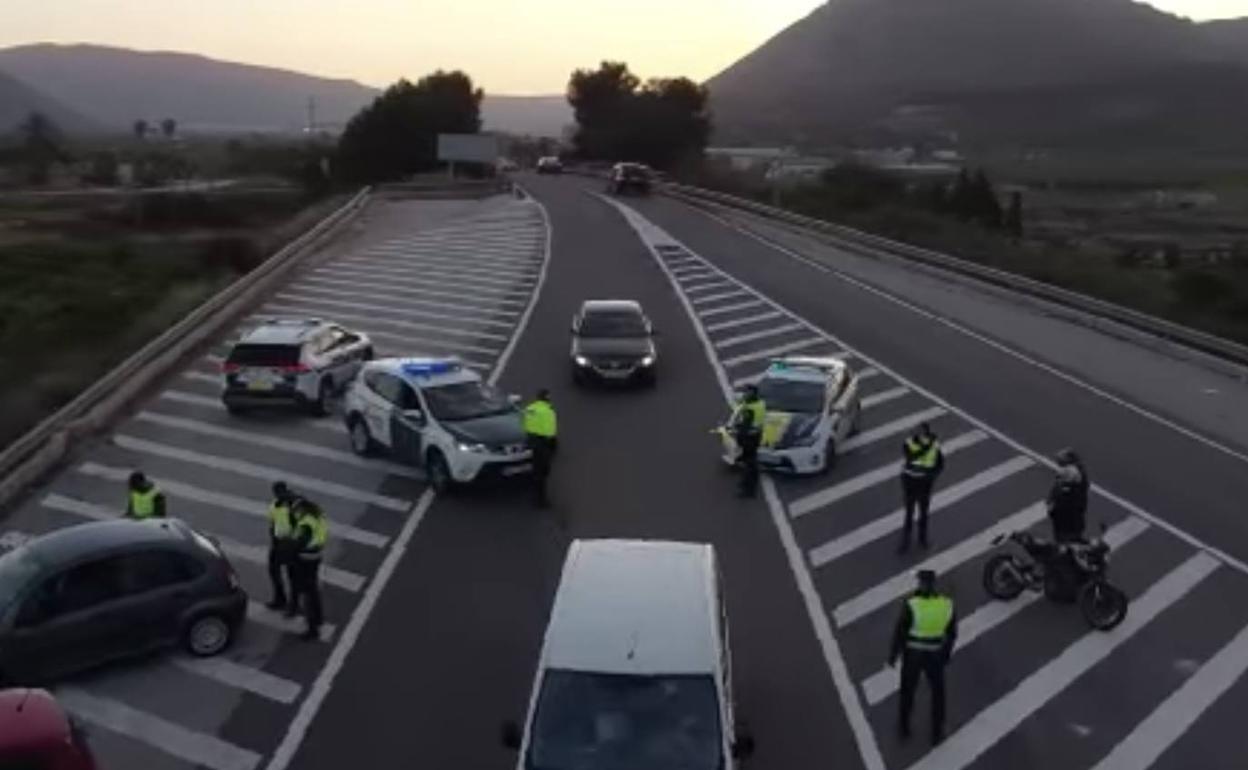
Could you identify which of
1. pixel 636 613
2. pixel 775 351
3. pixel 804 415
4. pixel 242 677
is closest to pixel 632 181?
pixel 775 351

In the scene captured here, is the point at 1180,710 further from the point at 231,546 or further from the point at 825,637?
the point at 231,546

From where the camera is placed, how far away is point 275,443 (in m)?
23.6

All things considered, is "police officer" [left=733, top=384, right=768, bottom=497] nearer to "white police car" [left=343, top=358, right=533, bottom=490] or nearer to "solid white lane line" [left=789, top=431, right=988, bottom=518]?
"solid white lane line" [left=789, top=431, right=988, bottom=518]

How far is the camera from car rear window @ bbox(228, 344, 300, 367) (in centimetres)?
2514

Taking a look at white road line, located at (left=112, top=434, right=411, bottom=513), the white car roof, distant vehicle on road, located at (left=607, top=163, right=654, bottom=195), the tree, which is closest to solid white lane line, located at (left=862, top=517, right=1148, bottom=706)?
the white car roof

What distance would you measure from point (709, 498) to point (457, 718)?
749cm

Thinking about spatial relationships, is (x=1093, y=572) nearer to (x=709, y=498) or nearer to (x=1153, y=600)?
(x=1153, y=600)

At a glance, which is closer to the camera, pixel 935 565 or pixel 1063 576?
pixel 1063 576

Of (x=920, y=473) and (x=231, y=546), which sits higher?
(x=920, y=473)

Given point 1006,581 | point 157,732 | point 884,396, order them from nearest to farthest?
point 157,732 < point 1006,581 < point 884,396

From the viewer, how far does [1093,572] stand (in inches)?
624

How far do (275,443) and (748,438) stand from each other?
7950 millimetres

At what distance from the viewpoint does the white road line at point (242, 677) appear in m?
14.2

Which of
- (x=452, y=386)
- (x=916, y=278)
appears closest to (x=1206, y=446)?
(x=452, y=386)
